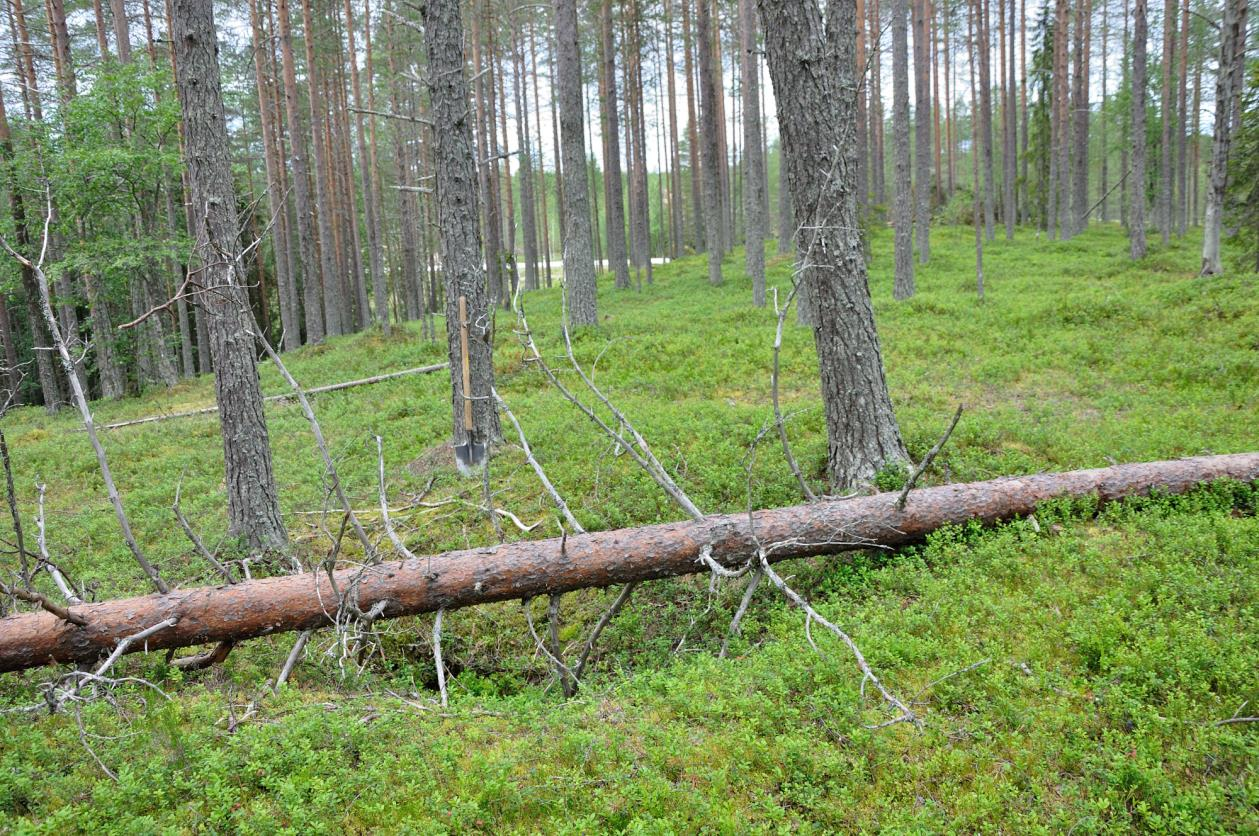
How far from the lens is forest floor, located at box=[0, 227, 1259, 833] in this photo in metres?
2.97

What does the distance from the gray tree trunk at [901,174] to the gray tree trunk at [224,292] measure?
1395cm

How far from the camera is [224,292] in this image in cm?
630

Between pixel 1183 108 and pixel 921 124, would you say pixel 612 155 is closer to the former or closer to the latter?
pixel 921 124

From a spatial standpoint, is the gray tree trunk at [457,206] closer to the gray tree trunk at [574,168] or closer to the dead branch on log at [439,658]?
the dead branch on log at [439,658]

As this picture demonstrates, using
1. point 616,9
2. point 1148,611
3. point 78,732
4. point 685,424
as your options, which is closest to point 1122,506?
point 1148,611

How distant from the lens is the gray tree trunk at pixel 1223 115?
13852mm

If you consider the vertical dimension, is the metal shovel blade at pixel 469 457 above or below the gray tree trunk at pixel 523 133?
below

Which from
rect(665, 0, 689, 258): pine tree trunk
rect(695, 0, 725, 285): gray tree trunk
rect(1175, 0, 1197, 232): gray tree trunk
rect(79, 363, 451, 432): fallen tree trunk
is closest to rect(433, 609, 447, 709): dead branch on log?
rect(79, 363, 451, 432): fallen tree trunk

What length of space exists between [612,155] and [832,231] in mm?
22870

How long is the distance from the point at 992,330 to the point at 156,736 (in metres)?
13.1

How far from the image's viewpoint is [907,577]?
480cm

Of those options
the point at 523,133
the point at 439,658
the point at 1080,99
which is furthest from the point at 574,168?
the point at 1080,99

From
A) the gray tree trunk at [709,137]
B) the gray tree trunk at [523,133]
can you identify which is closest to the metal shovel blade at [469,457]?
the gray tree trunk at [709,137]

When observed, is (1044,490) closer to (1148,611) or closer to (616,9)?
(1148,611)
